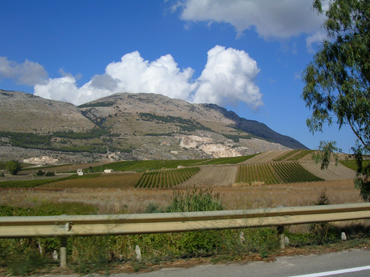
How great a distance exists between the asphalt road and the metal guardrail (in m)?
0.72

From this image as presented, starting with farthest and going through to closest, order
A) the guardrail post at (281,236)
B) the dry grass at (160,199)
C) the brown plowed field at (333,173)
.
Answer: the brown plowed field at (333,173) < the dry grass at (160,199) < the guardrail post at (281,236)

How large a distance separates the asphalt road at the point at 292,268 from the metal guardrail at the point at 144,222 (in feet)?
2.36

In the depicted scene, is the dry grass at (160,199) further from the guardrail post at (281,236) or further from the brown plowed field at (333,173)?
the brown plowed field at (333,173)

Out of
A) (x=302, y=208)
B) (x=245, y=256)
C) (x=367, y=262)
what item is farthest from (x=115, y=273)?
(x=367, y=262)

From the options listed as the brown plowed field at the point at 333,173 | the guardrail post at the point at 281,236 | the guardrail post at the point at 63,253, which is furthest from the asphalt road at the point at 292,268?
the brown plowed field at the point at 333,173

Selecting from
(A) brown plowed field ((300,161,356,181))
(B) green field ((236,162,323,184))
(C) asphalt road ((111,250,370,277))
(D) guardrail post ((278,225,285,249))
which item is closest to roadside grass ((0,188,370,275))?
(D) guardrail post ((278,225,285,249))

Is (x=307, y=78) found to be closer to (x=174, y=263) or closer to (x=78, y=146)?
(x=174, y=263)

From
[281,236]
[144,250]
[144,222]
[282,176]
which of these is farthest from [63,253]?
[282,176]

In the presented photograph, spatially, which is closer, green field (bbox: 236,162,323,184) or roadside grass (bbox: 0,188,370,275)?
roadside grass (bbox: 0,188,370,275)

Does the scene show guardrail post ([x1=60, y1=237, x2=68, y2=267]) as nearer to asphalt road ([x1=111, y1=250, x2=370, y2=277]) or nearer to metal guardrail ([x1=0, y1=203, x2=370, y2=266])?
metal guardrail ([x1=0, y1=203, x2=370, y2=266])

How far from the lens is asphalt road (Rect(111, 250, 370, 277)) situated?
5.10 metres

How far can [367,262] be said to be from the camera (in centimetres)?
564

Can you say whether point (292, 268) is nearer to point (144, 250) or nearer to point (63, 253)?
point (144, 250)

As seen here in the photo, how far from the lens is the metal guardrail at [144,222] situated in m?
5.39
